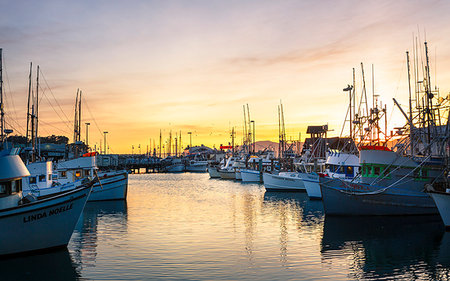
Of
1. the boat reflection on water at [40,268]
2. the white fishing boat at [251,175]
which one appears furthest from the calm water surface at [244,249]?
the white fishing boat at [251,175]

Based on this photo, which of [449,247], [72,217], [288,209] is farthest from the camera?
[288,209]

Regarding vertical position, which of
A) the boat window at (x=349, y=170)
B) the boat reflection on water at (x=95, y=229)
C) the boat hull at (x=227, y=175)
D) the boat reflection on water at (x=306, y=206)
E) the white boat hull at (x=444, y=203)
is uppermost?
the boat window at (x=349, y=170)

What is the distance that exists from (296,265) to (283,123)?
257 ft

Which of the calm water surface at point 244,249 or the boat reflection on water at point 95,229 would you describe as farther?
the boat reflection on water at point 95,229

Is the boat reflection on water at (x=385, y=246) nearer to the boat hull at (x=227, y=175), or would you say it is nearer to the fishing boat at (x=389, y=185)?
the fishing boat at (x=389, y=185)

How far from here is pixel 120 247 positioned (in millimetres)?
24203

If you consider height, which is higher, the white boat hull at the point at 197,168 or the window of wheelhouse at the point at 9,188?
the window of wheelhouse at the point at 9,188

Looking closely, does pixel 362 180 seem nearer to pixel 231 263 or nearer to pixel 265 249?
pixel 265 249

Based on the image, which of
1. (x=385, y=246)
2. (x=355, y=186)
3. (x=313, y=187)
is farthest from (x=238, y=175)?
(x=385, y=246)

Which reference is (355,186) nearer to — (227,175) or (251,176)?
(251,176)

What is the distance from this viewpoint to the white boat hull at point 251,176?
9100 cm

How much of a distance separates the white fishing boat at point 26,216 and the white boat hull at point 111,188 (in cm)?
2696

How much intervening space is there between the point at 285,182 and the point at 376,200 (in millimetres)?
29659

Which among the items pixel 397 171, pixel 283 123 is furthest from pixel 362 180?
pixel 283 123
